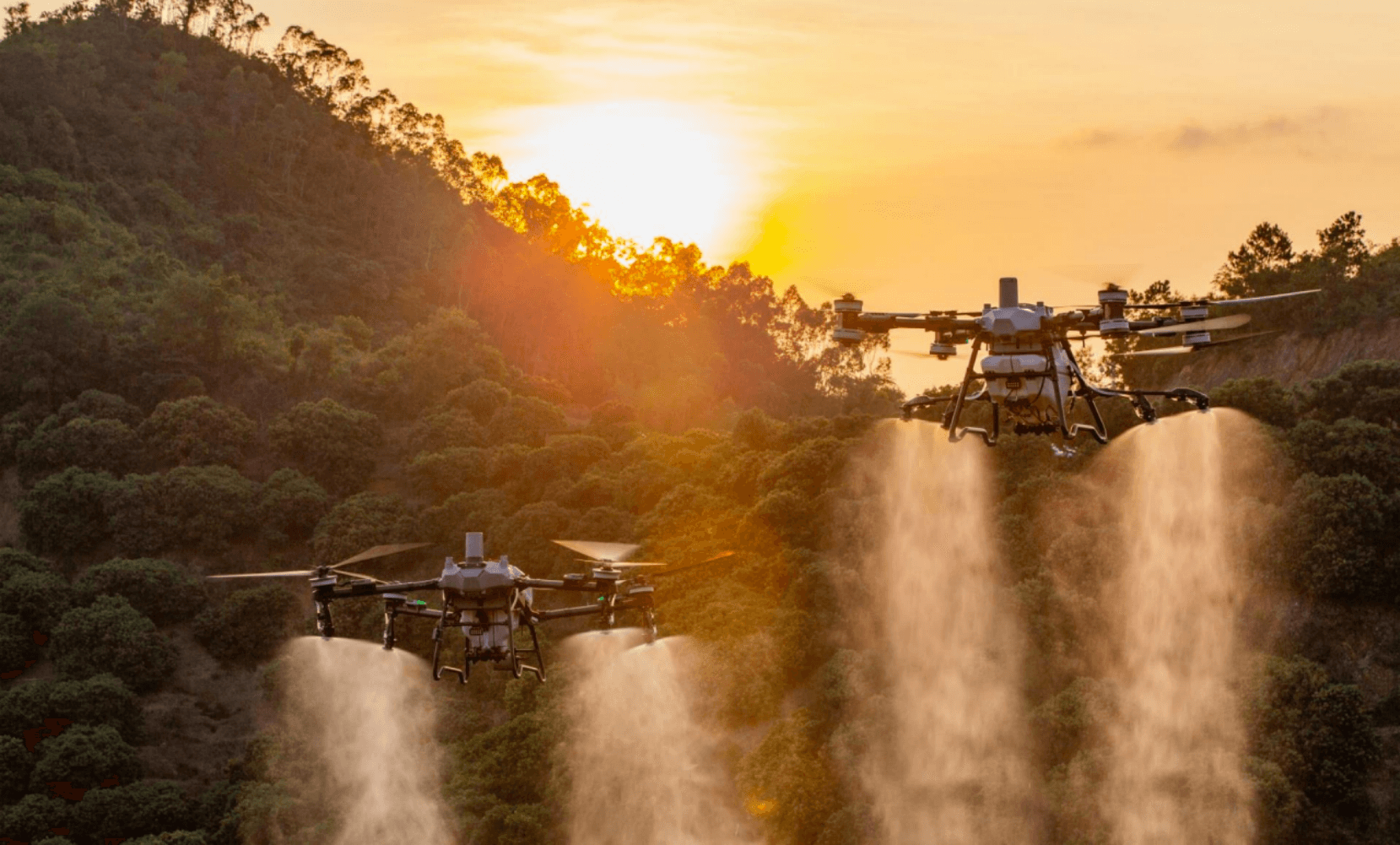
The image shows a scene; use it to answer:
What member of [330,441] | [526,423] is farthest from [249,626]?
[526,423]

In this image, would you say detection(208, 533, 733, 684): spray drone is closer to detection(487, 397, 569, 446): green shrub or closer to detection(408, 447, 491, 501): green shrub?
detection(408, 447, 491, 501): green shrub

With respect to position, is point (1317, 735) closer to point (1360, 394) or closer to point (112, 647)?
point (1360, 394)

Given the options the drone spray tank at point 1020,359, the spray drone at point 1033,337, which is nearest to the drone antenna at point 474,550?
the spray drone at point 1033,337

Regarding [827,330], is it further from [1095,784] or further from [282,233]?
[1095,784]

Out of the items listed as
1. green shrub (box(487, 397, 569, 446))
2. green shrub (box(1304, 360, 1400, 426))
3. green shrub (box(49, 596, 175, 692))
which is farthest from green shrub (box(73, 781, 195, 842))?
green shrub (box(1304, 360, 1400, 426))

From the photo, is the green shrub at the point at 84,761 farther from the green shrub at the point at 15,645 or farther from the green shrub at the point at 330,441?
the green shrub at the point at 330,441

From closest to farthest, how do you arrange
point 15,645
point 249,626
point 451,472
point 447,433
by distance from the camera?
point 15,645 < point 249,626 < point 451,472 < point 447,433
